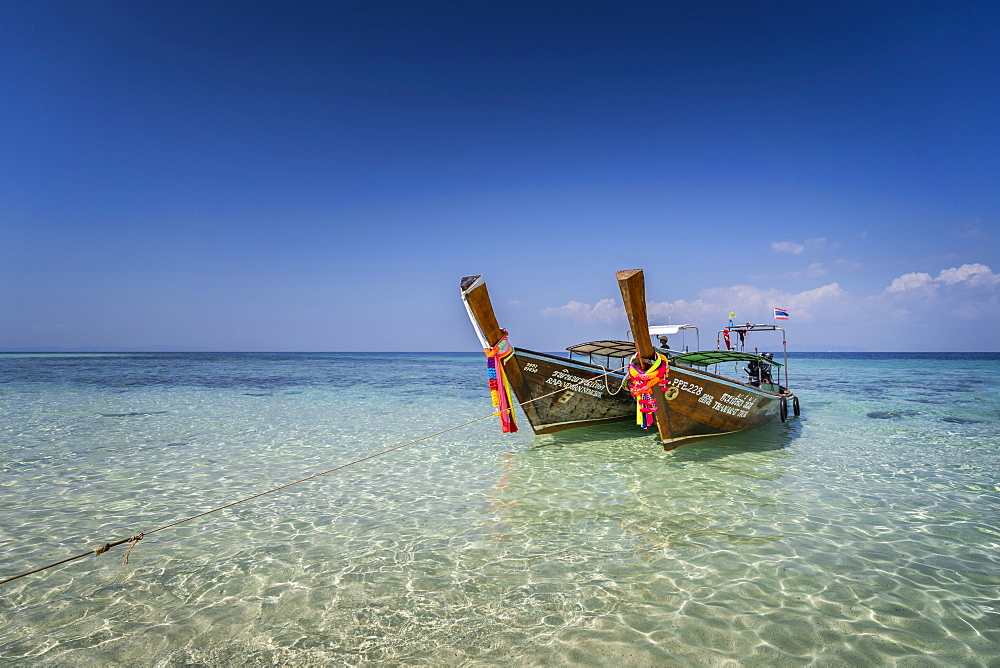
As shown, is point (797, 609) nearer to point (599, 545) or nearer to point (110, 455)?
point (599, 545)

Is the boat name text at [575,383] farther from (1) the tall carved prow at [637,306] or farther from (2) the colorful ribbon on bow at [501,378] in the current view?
(1) the tall carved prow at [637,306]

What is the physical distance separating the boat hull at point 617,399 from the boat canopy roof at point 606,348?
80 centimetres

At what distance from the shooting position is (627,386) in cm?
1330

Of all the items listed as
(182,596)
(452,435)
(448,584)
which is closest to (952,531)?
(448,584)

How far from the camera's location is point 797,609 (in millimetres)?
4578

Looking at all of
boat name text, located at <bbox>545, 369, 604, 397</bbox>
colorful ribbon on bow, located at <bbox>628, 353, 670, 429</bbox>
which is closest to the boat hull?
boat name text, located at <bbox>545, 369, 604, 397</bbox>

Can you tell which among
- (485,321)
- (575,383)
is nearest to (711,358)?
(575,383)

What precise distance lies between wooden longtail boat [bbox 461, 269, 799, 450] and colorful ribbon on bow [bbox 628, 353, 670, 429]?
0.14 metres

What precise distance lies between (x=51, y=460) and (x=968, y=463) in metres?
21.1

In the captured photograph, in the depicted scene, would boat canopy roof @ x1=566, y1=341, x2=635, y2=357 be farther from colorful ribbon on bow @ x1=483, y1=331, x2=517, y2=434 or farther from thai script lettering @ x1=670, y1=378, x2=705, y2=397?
colorful ribbon on bow @ x1=483, y1=331, x2=517, y2=434

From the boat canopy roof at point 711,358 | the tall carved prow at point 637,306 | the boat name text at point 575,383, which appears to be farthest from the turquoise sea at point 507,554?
the tall carved prow at point 637,306

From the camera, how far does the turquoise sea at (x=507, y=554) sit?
13.4ft

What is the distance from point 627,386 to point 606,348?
6.34 ft

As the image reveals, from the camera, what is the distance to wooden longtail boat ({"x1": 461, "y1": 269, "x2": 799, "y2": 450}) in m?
10.5
